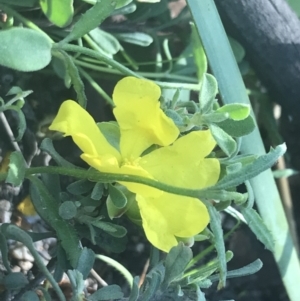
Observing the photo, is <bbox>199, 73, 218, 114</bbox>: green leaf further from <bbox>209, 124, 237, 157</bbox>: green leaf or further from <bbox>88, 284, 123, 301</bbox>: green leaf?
<bbox>88, 284, 123, 301</bbox>: green leaf

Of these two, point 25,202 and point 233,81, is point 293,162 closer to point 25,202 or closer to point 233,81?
point 233,81

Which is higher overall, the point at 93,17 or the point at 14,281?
the point at 93,17

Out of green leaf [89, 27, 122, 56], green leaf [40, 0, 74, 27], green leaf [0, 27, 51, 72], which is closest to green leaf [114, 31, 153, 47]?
green leaf [89, 27, 122, 56]

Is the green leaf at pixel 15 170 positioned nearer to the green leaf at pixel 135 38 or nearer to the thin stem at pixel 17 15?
the thin stem at pixel 17 15

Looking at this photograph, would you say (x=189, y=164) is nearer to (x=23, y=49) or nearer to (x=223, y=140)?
(x=223, y=140)

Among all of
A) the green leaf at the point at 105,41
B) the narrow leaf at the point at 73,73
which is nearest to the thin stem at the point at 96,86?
the green leaf at the point at 105,41

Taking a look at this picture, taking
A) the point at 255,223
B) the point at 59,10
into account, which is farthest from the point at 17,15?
the point at 255,223
